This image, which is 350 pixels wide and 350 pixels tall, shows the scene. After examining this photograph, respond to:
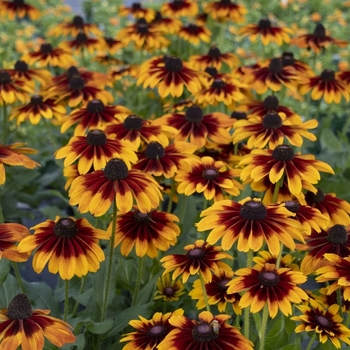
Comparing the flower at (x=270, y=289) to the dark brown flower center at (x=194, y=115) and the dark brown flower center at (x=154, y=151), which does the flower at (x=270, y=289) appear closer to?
the dark brown flower center at (x=154, y=151)

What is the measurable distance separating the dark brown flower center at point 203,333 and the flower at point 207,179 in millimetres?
464

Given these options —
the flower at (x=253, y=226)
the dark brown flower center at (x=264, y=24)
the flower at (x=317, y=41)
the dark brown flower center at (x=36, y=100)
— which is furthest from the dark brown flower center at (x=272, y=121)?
the dark brown flower center at (x=264, y=24)

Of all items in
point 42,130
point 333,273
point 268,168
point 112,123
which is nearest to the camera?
point 333,273

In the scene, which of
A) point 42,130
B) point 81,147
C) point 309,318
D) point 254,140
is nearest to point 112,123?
point 81,147

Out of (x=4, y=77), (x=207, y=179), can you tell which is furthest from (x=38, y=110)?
(x=207, y=179)

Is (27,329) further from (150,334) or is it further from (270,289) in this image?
(270,289)

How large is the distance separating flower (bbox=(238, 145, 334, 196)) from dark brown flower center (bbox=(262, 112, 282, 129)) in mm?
212

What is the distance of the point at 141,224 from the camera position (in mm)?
1563

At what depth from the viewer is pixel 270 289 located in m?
1.20

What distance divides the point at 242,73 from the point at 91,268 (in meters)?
1.34

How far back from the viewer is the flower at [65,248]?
129 centimetres

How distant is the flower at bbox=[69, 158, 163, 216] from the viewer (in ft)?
4.23

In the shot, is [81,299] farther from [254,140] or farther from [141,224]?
[254,140]

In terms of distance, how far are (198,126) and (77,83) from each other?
1.66 feet
